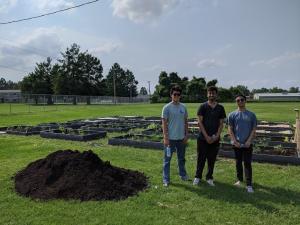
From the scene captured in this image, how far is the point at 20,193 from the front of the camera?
6.83m

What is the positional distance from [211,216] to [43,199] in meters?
2.80

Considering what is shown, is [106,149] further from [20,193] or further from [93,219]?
[93,219]

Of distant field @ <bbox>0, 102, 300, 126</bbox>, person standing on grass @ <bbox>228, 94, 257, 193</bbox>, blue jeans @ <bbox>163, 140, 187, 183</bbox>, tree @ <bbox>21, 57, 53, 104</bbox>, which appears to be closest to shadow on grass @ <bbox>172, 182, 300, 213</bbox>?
blue jeans @ <bbox>163, 140, 187, 183</bbox>

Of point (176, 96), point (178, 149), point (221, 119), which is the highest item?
point (176, 96)

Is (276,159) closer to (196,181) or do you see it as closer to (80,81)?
(196,181)

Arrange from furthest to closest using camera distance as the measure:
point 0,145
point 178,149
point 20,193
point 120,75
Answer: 1. point 120,75
2. point 0,145
3. point 178,149
4. point 20,193

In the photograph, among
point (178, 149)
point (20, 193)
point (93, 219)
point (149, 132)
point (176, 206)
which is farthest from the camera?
point (149, 132)

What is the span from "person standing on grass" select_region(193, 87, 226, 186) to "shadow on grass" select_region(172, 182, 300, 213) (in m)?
0.27

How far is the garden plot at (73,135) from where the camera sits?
13969mm

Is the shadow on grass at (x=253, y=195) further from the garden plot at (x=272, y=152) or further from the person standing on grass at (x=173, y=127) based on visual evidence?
the garden plot at (x=272, y=152)

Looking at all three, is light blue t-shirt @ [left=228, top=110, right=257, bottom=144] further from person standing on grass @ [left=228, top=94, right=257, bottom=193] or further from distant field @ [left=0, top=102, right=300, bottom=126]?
distant field @ [left=0, top=102, right=300, bottom=126]

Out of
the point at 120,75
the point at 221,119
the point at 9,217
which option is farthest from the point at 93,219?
the point at 120,75

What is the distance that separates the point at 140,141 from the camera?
1208cm

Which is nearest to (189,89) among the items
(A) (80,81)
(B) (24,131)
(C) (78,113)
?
(A) (80,81)
